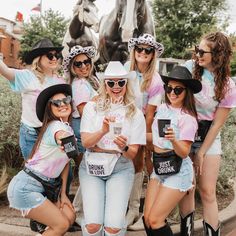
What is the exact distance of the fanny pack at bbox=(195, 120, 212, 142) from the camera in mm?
3846

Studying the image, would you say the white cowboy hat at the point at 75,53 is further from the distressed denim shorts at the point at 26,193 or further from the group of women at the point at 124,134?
the distressed denim shorts at the point at 26,193

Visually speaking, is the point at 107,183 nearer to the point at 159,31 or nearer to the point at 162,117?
the point at 162,117

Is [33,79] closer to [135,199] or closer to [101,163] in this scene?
[101,163]

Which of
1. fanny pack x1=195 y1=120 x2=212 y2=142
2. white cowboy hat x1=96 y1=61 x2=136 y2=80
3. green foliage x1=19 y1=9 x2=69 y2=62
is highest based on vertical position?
white cowboy hat x1=96 y1=61 x2=136 y2=80

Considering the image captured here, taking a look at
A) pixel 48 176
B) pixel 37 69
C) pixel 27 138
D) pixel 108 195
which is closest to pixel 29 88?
pixel 37 69

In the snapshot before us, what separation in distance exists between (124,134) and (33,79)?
3.58 feet

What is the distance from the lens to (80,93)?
403 cm

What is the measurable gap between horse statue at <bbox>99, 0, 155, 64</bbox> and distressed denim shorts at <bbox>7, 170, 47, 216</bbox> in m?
4.07

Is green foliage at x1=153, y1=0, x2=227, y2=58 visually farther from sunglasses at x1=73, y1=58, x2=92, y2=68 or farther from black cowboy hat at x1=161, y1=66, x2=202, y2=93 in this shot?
black cowboy hat at x1=161, y1=66, x2=202, y2=93

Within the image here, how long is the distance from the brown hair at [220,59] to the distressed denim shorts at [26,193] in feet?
5.81

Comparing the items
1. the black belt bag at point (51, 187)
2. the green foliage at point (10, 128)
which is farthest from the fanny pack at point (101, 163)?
the green foliage at point (10, 128)

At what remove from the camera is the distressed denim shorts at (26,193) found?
338 cm

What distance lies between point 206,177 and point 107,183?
945 mm

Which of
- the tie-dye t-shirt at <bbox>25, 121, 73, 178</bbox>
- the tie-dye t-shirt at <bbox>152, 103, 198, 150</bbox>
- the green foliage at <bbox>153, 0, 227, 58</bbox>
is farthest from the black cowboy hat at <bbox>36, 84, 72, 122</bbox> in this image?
the green foliage at <bbox>153, 0, 227, 58</bbox>
